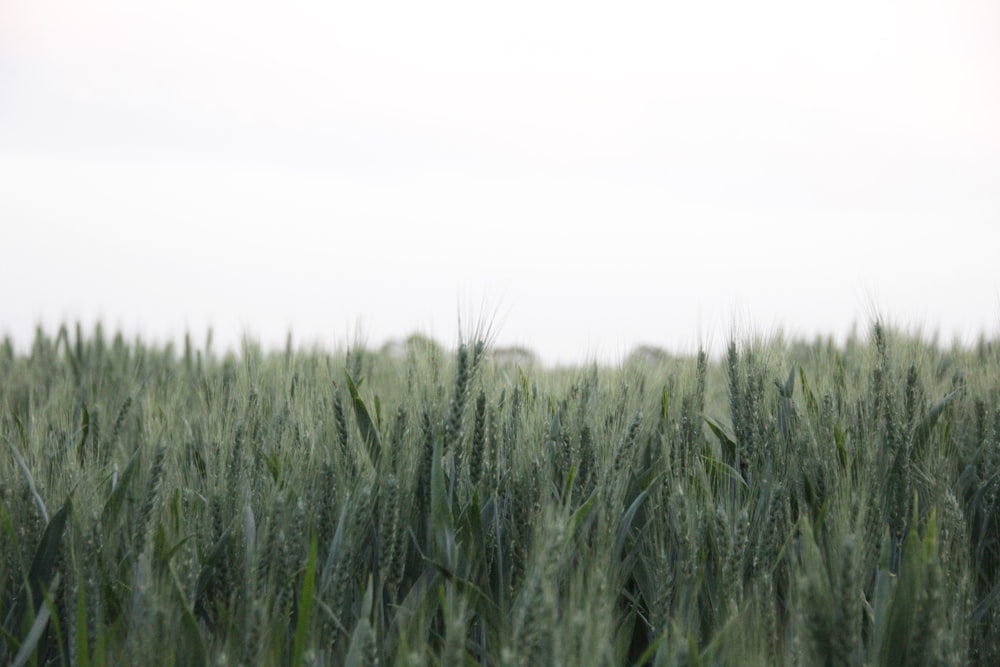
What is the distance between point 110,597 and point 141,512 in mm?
214

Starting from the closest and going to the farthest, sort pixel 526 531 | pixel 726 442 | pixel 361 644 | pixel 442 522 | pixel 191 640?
pixel 361 644
pixel 191 640
pixel 442 522
pixel 526 531
pixel 726 442

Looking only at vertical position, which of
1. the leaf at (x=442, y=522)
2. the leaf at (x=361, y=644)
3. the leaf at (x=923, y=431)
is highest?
the leaf at (x=923, y=431)

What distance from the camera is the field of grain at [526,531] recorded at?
121cm

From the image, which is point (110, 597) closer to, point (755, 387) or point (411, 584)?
point (411, 584)

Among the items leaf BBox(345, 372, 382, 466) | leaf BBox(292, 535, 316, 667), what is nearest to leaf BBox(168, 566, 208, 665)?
leaf BBox(292, 535, 316, 667)

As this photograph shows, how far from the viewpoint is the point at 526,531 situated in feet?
5.29

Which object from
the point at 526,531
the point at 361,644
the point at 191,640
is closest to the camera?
the point at 361,644

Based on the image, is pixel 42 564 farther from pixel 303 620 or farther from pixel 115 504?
pixel 303 620

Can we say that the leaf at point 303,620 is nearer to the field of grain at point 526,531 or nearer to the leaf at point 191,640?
the field of grain at point 526,531

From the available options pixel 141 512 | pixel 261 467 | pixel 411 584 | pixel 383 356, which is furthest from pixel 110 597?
pixel 383 356

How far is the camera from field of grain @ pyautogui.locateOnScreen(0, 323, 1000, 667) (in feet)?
3.98

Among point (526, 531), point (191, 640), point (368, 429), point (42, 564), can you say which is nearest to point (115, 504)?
point (42, 564)

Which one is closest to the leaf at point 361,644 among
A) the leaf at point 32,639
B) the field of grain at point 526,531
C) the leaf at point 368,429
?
the field of grain at point 526,531

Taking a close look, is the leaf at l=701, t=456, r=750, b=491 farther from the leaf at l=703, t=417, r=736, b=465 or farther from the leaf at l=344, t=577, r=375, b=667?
the leaf at l=344, t=577, r=375, b=667
